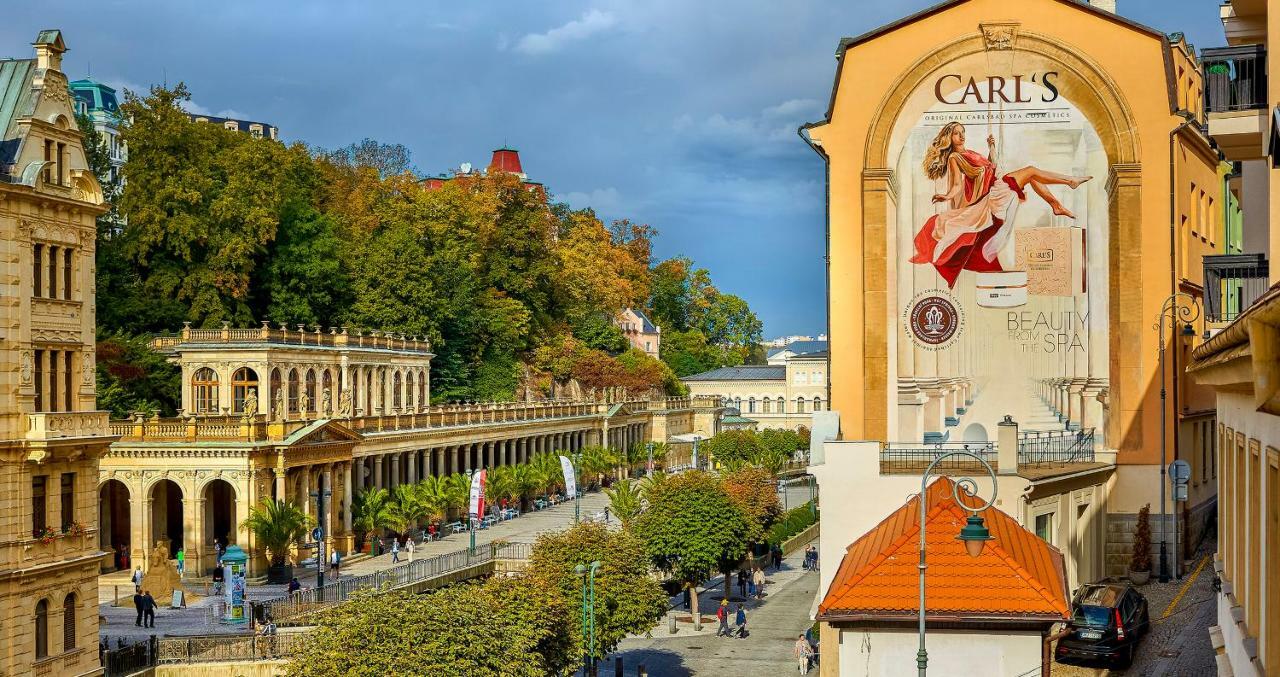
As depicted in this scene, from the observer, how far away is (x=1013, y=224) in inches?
1416

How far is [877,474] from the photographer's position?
27.0 metres

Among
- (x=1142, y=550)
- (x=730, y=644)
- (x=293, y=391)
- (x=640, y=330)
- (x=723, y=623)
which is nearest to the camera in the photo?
(x=1142, y=550)

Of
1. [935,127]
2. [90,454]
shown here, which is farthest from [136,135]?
[935,127]

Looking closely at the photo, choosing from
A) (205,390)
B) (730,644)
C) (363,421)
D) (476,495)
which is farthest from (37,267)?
(363,421)

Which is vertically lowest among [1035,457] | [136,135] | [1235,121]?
[1035,457]

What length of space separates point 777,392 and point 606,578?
333ft

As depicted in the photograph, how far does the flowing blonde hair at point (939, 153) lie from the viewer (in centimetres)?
3591

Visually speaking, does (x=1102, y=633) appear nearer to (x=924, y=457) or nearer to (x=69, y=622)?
(x=924, y=457)

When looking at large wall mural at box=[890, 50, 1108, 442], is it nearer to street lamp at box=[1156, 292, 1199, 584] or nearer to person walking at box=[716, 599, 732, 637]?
street lamp at box=[1156, 292, 1199, 584]

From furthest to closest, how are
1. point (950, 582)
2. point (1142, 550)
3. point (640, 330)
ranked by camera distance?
point (640, 330) → point (1142, 550) → point (950, 582)

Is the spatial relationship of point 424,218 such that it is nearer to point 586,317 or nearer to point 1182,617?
point 586,317

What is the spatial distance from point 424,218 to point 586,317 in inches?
1170

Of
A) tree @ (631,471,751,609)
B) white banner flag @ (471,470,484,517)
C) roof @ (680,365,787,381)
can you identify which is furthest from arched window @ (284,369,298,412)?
roof @ (680,365,787,381)

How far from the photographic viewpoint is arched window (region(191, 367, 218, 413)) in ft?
210
